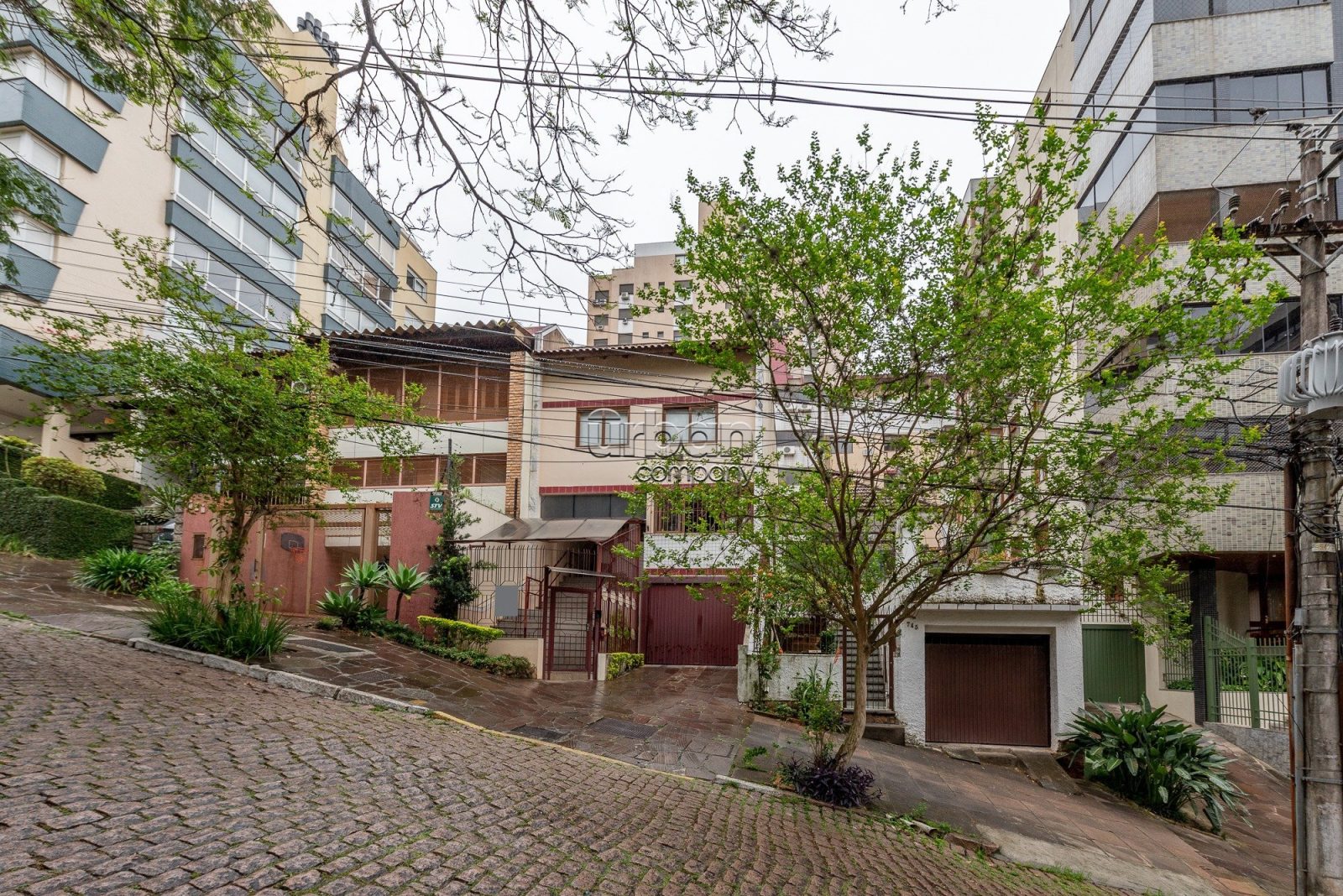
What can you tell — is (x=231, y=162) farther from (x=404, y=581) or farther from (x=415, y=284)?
(x=404, y=581)

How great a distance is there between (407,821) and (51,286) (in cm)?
1789

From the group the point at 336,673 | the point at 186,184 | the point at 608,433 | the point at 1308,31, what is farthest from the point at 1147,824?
the point at 186,184

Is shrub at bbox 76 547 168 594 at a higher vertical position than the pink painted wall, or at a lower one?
lower

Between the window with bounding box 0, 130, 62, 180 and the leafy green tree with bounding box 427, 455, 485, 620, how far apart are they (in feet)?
36.4

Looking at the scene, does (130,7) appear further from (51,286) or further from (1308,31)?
(1308,31)

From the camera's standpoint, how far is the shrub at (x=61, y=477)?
1678 cm

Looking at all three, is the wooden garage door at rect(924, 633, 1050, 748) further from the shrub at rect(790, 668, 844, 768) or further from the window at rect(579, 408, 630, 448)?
the window at rect(579, 408, 630, 448)

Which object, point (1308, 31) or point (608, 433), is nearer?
point (1308, 31)

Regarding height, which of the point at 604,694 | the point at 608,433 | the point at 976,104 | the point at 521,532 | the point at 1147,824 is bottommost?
the point at 1147,824

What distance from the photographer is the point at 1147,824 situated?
431 inches

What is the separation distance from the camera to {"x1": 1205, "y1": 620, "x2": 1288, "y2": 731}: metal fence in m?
14.2

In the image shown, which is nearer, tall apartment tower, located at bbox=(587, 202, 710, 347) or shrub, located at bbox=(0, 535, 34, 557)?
tall apartment tower, located at bbox=(587, 202, 710, 347)

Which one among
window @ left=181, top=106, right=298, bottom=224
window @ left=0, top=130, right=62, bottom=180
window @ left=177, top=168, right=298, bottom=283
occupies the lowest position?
window @ left=0, top=130, right=62, bottom=180

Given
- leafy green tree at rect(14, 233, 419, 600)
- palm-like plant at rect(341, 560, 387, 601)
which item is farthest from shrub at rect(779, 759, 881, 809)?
palm-like plant at rect(341, 560, 387, 601)
